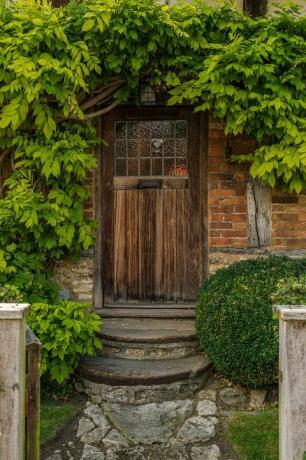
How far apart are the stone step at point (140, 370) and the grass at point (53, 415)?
1.02 feet

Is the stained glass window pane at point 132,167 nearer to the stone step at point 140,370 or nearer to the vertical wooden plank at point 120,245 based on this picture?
the vertical wooden plank at point 120,245

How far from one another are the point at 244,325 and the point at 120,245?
1.87 m

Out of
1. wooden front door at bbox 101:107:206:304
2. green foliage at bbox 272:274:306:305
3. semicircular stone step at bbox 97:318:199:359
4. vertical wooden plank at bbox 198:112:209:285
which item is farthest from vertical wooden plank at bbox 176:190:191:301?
green foliage at bbox 272:274:306:305

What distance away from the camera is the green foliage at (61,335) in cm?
416

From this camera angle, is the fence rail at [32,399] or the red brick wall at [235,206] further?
the red brick wall at [235,206]

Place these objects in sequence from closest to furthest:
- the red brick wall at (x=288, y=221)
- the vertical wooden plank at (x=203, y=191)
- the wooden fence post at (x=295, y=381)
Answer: the wooden fence post at (x=295, y=381) → the red brick wall at (x=288, y=221) → the vertical wooden plank at (x=203, y=191)

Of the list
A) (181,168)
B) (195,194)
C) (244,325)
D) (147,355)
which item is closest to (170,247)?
(195,194)

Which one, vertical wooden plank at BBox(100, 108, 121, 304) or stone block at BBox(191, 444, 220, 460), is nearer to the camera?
stone block at BBox(191, 444, 220, 460)

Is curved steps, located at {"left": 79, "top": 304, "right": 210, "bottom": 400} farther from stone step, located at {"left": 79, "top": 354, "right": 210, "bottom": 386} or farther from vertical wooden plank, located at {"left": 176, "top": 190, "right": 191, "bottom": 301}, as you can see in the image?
vertical wooden plank, located at {"left": 176, "top": 190, "right": 191, "bottom": 301}

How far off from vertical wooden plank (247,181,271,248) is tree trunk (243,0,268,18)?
1709mm

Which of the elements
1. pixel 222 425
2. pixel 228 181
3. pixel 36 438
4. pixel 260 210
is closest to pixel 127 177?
pixel 228 181

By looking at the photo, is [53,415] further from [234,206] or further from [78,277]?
[234,206]

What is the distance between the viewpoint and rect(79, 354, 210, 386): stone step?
4336 millimetres

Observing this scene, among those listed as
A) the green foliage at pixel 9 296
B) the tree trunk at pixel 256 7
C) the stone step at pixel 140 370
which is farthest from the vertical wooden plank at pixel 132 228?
the green foliage at pixel 9 296
